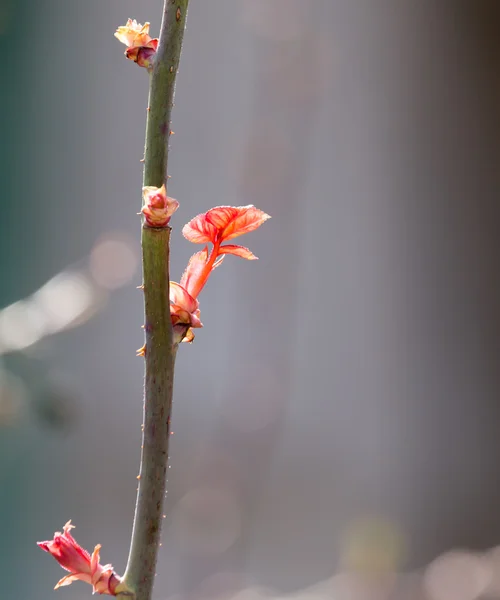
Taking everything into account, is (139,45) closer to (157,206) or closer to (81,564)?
(157,206)

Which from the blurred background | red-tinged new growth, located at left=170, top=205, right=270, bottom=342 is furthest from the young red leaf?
the blurred background

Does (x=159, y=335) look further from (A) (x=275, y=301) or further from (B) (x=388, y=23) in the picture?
(B) (x=388, y=23)

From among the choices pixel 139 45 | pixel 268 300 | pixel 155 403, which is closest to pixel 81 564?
pixel 155 403

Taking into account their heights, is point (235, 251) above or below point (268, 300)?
above

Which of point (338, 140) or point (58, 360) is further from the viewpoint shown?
point (338, 140)

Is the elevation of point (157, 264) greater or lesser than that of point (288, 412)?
greater

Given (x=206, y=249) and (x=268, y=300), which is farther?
(x=268, y=300)

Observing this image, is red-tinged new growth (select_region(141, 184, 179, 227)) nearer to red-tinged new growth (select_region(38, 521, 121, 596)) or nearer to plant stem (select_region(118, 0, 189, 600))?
plant stem (select_region(118, 0, 189, 600))

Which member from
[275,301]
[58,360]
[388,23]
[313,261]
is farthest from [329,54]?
[58,360]
